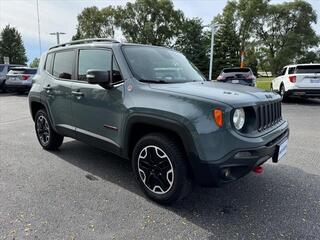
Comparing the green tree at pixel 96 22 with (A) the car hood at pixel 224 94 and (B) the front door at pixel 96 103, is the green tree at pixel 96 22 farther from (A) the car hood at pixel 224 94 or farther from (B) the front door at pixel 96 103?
(A) the car hood at pixel 224 94

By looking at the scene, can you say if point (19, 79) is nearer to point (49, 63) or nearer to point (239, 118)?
point (49, 63)

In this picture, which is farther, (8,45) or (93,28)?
(8,45)

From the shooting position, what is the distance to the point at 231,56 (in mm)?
43719

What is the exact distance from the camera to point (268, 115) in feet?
10.7

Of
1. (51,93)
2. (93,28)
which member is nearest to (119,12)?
(93,28)

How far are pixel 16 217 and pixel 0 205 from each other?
0.40 meters

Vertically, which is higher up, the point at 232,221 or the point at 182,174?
the point at 182,174

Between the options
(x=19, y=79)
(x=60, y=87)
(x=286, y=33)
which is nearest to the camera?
(x=60, y=87)

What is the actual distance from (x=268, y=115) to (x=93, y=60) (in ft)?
7.89

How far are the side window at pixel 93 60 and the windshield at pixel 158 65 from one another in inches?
11.1

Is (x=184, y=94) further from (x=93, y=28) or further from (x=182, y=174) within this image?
(x=93, y=28)

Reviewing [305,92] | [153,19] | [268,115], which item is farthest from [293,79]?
[153,19]

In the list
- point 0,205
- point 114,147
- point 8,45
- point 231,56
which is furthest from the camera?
point 8,45

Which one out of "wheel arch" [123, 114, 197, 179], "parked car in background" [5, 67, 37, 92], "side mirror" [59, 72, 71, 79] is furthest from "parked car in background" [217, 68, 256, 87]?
"parked car in background" [5, 67, 37, 92]
